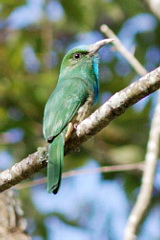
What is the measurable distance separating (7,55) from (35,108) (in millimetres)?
608

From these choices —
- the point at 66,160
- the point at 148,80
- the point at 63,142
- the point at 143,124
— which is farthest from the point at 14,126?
the point at 148,80

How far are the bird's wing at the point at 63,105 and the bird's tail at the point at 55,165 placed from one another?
139mm

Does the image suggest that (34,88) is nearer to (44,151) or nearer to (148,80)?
(44,151)

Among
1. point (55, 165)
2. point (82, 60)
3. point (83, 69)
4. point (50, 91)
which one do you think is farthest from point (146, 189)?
point (50, 91)

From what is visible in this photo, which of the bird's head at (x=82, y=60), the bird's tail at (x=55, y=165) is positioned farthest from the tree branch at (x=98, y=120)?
the bird's head at (x=82, y=60)

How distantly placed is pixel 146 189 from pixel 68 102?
668 mm

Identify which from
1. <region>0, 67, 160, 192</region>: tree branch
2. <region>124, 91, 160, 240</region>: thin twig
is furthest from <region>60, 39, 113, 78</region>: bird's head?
<region>0, 67, 160, 192</region>: tree branch

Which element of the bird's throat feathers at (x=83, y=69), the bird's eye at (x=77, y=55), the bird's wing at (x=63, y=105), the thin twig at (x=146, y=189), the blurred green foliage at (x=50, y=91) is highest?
the blurred green foliage at (x=50, y=91)

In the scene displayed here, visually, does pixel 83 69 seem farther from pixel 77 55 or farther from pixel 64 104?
pixel 64 104

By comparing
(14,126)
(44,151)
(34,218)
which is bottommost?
(44,151)

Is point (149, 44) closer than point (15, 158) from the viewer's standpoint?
No

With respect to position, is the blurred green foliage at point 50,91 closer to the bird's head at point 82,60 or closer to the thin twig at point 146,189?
the bird's head at point 82,60

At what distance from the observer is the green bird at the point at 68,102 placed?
11.2 feet

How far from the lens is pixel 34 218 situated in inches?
229
